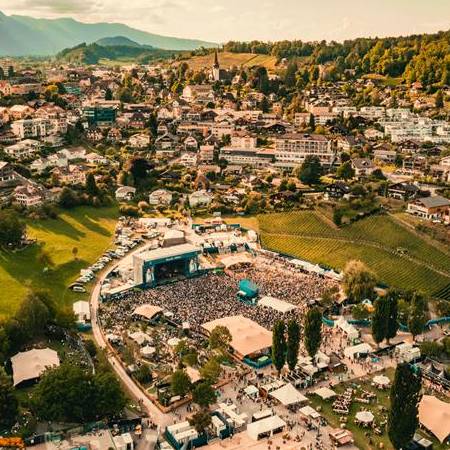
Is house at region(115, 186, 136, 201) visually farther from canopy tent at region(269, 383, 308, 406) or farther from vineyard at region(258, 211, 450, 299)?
canopy tent at region(269, 383, 308, 406)

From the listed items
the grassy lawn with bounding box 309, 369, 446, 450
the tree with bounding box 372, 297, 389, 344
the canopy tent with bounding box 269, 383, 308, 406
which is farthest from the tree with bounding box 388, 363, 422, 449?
the tree with bounding box 372, 297, 389, 344

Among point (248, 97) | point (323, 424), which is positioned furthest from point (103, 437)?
point (248, 97)

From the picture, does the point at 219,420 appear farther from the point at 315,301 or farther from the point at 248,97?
the point at 248,97

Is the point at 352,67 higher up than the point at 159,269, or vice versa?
the point at 352,67

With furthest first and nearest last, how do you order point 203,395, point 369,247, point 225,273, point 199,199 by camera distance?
point 199,199, point 369,247, point 225,273, point 203,395

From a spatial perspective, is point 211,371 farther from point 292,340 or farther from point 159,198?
point 159,198

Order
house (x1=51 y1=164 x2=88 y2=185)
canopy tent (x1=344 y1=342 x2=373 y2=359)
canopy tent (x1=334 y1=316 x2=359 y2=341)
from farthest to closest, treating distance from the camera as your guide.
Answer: house (x1=51 y1=164 x2=88 y2=185)
canopy tent (x1=334 y1=316 x2=359 y2=341)
canopy tent (x1=344 y1=342 x2=373 y2=359)

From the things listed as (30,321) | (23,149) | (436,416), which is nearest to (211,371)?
(436,416)
